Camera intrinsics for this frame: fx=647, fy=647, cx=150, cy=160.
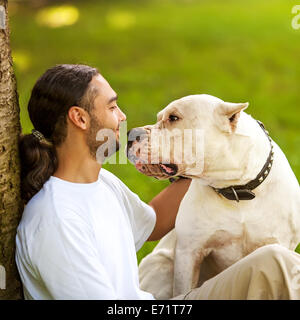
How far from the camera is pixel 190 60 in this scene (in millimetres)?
10250

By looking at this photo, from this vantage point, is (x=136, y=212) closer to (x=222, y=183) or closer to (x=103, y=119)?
(x=222, y=183)

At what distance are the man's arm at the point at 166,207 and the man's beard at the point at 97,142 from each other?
60cm

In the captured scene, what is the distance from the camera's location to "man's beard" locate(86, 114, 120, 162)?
8.53 ft

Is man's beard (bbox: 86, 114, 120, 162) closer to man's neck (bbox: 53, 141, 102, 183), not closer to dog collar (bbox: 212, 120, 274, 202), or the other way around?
man's neck (bbox: 53, 141, 102, 183)

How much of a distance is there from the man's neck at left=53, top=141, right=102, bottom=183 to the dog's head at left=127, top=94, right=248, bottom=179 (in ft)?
0.96

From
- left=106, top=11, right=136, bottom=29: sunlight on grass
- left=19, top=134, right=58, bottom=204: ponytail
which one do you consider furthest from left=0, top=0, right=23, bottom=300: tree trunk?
left=106, top=11, right=136, bottom=29: sunlight on grass

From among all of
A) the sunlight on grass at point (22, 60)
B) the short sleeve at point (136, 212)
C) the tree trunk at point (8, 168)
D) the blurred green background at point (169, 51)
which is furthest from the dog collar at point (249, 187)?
the sunlight on grass at point (22, 60)

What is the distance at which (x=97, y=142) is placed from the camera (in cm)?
262

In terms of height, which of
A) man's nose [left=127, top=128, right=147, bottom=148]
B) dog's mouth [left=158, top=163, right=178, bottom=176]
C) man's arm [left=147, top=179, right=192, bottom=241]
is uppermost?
man's nose [left=127, top=128, right=147, bottom=148]

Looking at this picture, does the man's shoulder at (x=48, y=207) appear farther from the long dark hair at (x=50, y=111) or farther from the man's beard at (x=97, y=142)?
the man's beard at (x=97, y=142)

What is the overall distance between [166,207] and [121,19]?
33.6 ft

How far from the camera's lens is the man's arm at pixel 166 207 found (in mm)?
3178

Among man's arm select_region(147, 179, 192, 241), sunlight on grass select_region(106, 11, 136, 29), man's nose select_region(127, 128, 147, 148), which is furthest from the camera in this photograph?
sunlight on grass select_region(106, 11, 136, 29)
